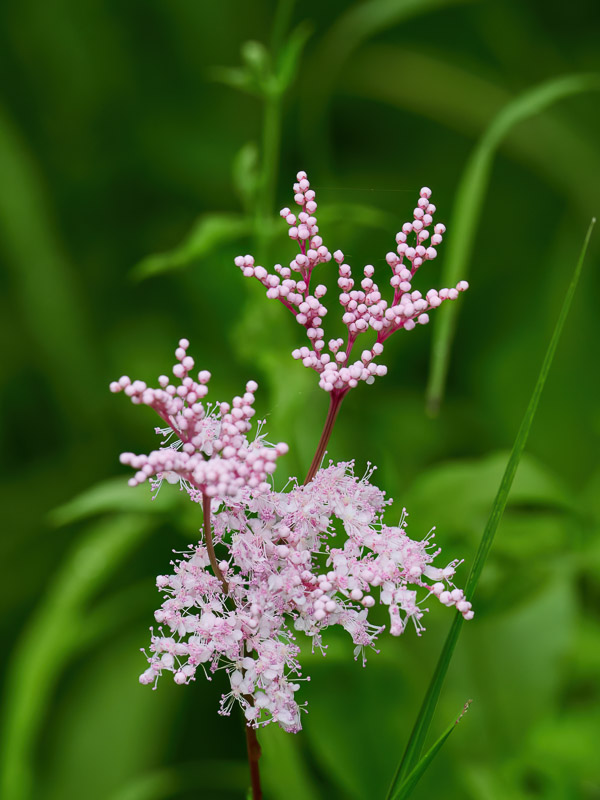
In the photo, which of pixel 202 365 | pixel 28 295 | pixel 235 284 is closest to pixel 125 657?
pixel 202 365

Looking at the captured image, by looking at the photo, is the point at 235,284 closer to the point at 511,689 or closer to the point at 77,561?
the point at 77,561

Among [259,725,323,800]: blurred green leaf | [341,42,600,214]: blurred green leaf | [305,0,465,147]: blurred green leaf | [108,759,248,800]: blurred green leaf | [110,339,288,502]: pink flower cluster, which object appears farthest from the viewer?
[341,42,600,214]: blurred green leaf

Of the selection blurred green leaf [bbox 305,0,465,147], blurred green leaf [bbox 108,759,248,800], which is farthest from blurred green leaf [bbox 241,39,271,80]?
blurred green leaf [bbox 108,759,248,800]

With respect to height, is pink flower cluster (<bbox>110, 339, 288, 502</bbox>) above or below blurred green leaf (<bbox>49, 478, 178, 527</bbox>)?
below

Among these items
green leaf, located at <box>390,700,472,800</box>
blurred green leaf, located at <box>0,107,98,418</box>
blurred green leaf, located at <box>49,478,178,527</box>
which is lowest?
green leaf, located at <box>390,700,472,800</box>

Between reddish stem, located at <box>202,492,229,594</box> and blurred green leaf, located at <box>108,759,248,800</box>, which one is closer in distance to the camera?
reddish stem, located at <box>202,492,229,594</box>

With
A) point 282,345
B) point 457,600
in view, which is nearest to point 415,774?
point 457,600

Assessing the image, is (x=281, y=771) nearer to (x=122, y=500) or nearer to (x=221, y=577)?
(x=122, y=500)

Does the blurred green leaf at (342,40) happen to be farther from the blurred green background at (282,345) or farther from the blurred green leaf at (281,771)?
the blurred green leaf at (281,771)

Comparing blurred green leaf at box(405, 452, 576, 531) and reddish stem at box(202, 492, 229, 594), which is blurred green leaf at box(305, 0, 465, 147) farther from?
reddish stem at box(202, 492, 229, 594)
